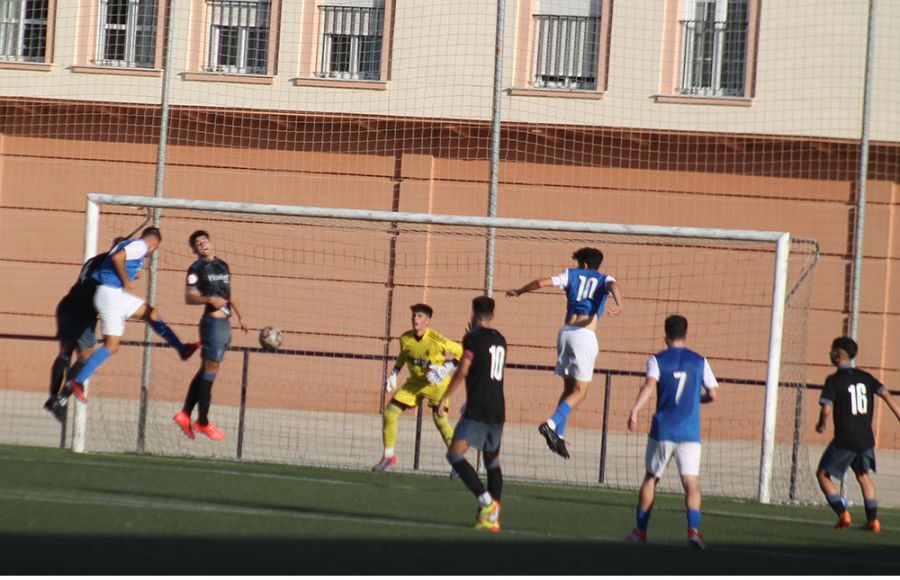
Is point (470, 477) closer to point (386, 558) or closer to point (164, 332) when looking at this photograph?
point (386, 558)

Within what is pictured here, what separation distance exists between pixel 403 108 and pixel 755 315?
573 cm

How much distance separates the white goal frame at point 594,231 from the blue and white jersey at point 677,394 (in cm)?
368

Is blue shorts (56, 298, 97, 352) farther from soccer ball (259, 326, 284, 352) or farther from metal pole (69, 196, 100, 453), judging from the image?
soccer ball (259, 326, 284, 352)

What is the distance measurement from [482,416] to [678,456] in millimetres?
1394

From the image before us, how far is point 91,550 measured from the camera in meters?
7.24

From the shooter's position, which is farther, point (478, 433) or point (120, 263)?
point (120, 263)

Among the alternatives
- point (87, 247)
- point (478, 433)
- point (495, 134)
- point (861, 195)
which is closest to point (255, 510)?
point (478, 433)

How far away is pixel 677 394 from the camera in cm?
873

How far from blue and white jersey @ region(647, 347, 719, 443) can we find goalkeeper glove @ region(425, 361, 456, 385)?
13.1 feet

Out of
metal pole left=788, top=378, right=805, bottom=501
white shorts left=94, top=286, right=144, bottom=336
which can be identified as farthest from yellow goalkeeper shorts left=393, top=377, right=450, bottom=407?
metal pole left=788, top=378, right=805, bottom=501

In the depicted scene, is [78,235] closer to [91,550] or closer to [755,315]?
[755,315]

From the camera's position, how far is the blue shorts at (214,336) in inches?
472

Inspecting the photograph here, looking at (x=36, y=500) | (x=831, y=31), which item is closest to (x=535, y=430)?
(x=831, y=31)

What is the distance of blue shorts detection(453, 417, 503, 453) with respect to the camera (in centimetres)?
892
